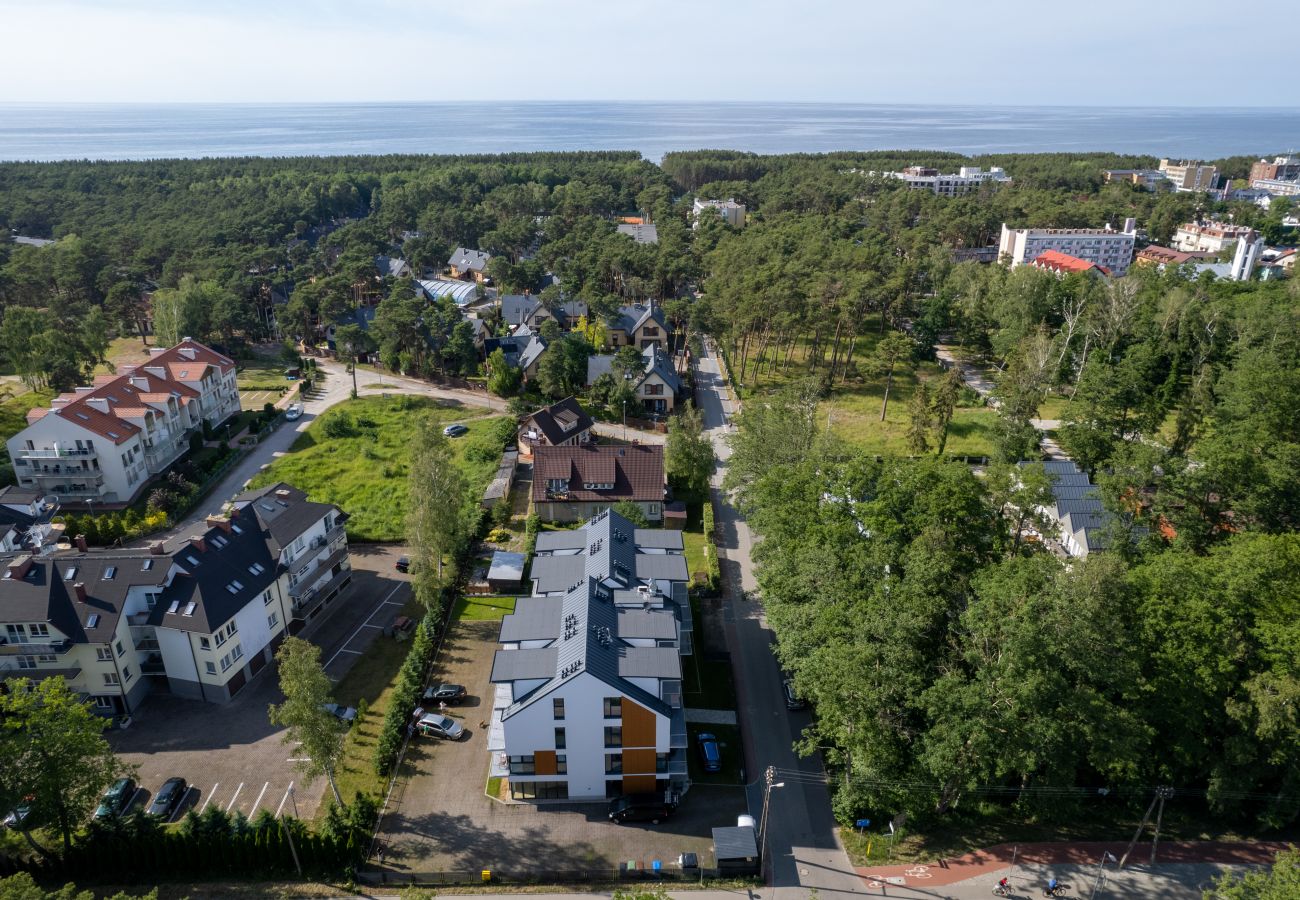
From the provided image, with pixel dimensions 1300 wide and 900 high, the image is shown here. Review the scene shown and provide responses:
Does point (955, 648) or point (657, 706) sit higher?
point (955, 648)

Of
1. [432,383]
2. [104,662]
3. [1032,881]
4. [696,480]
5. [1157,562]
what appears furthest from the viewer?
[432,383]

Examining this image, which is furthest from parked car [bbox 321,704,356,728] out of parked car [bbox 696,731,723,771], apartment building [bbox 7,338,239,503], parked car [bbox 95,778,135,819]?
apartment building [bbox 7,338,239,503]

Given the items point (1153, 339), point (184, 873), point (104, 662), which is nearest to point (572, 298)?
point (1153, 339)

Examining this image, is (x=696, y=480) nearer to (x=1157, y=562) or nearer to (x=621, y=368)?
(x=621, y=368)

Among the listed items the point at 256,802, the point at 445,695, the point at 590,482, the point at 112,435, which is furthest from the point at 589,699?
the point at 112,435

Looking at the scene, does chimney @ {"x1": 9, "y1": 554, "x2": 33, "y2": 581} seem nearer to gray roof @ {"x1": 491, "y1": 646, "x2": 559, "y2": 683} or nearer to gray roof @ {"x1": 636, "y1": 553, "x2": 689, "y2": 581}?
gray roof @ {"x1": 491, "y1": 646, "x2": 559, "y2": 683}

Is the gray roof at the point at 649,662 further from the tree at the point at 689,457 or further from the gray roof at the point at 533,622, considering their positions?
the tree at the point at 689,457
